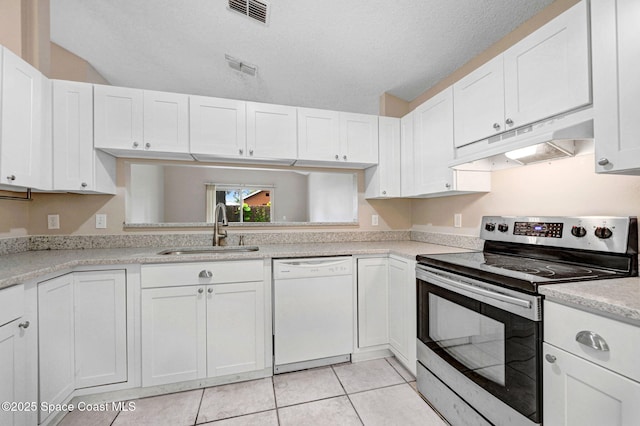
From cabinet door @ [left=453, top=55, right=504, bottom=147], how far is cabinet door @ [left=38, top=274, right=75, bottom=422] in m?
2.64

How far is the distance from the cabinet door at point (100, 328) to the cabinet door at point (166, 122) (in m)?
0.98

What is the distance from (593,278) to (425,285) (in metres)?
0.79

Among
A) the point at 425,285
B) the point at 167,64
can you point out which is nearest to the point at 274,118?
the point at 167,64

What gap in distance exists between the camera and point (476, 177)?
2.00m

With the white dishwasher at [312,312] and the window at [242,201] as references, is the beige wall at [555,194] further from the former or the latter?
the window at [242,201]

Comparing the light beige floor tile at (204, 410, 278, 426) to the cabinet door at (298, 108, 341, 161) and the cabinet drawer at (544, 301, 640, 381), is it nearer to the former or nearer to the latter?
the cabinet drawer at (544, 301, 640, 381)

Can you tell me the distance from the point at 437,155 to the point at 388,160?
574 millimetres

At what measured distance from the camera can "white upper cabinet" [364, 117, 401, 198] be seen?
2.59m

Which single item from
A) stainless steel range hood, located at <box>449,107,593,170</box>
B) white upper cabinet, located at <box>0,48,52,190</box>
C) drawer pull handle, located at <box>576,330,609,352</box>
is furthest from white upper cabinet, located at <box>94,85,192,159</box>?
drawer pull handle, located at <box>576,330,609,352</box>

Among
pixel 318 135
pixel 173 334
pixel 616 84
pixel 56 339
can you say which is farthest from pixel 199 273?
pixel 616 84

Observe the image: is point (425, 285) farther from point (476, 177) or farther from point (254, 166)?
point (254, 166)

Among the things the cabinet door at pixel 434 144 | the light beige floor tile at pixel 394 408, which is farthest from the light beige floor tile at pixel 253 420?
the cabinet door at pixel 434 144

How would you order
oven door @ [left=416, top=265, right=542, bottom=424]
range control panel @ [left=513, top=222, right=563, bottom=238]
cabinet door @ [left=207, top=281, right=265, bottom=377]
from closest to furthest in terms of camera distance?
oven door @ [left=416, top=265, right=542, bottom=424]
range control panel @ [left=513, top=222, right=563, bottom=238]
cabinet door @ [left=207, top=281, right=265, bottom=377]

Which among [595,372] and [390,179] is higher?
[390,179]
